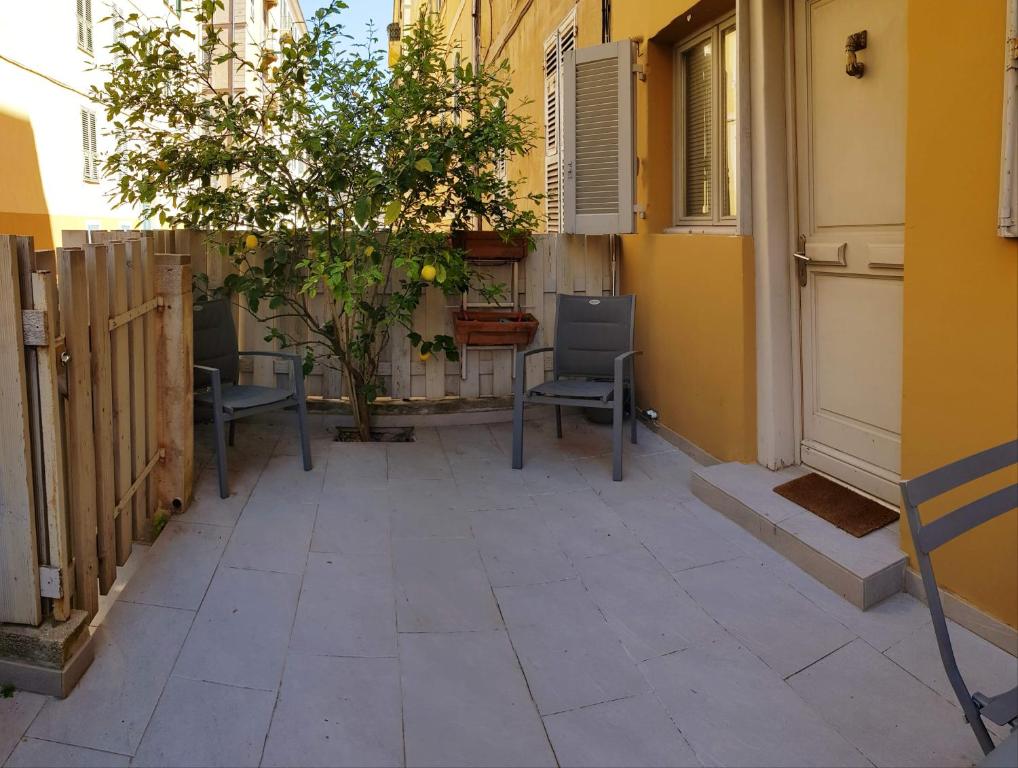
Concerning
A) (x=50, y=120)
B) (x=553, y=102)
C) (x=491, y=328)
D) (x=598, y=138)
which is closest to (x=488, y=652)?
(x=491, y=328)

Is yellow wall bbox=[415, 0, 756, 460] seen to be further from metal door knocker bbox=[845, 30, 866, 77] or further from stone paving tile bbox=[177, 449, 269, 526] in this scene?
stone paving tile bbox=[177, 449, 269, 526]

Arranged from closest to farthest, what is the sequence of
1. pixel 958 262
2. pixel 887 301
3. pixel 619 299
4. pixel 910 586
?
1. pixel 958 262
2. pixel 910 586
3. pixel 887 301
4. pixel 619 299

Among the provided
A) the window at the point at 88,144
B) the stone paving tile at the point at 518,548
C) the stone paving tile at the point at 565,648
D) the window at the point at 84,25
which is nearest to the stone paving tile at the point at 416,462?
the stone paving tile at the point at 518,548

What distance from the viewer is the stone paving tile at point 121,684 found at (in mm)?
2295

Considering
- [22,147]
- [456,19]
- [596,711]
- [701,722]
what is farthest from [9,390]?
[456,19]

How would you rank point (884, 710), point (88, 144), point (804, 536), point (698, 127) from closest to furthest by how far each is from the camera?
point (884, 710) → point (804, 536) → point (698, 127) → point (88, 144)

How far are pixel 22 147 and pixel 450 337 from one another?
1032 cm

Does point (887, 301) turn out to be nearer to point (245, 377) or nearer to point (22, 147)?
point (245, 377)

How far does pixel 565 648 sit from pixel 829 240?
2.30 meters

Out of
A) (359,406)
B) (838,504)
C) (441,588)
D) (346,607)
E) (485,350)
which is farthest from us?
(485,350)

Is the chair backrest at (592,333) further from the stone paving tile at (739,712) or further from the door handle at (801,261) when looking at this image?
the stone paving tile at (739,712)

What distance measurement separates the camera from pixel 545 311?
625 centimetres

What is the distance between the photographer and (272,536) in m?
3.77

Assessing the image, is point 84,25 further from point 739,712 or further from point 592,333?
point 739,712
